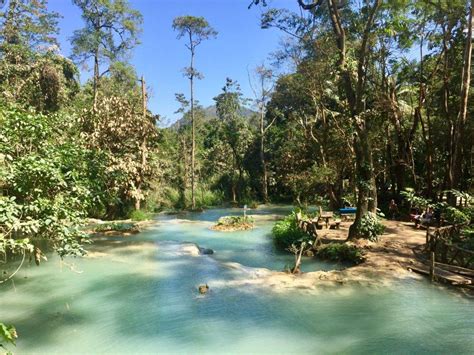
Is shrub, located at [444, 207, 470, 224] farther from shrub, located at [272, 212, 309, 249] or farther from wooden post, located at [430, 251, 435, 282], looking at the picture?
shrub, located at [272, 212, 309, 249]

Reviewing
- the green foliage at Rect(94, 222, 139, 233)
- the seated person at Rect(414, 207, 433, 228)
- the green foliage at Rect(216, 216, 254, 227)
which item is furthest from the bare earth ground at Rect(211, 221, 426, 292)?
the green foliage at Rect(94, 222, 139, 233)

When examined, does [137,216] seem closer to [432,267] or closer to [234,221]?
[234,221]

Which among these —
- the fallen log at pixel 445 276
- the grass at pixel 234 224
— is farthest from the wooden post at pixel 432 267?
the grass at pixel 234 224

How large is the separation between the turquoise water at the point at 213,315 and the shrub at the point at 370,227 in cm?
202

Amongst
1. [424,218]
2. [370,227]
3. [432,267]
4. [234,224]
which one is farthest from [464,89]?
[234,224]

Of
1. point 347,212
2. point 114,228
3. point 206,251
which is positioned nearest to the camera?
point 206,251

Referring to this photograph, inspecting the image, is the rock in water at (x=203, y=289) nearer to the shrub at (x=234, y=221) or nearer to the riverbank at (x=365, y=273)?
the riverbank at (x=365, y=273)

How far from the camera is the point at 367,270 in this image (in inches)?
420

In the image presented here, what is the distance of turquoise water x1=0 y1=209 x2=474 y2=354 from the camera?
7160mm

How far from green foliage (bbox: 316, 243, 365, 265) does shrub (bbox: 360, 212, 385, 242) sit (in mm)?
849

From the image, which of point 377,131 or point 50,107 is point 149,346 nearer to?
point 377,131

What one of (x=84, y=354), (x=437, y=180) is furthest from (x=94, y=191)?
(x=437, y=180)

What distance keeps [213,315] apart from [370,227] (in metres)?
6.79

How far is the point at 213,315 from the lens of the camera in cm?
844
